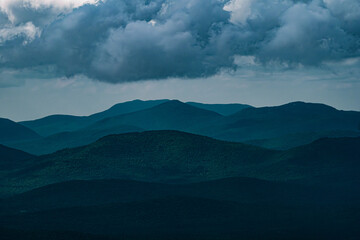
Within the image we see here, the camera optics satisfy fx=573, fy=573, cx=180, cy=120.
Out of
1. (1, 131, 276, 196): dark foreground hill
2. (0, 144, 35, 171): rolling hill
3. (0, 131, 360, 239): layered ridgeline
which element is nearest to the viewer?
(0, 131, 360, 239): layered ridgeline

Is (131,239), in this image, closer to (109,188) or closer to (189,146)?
(109,188)

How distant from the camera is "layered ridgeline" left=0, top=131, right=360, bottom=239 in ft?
232

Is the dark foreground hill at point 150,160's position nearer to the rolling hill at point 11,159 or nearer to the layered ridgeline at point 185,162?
the layered ridgeline at point 185,162

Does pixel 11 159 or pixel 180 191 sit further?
pixel 11 159

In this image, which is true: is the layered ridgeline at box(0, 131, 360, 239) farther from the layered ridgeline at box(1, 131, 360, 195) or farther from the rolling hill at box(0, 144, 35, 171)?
the rolling hill at box(0, 144, 35, 171)

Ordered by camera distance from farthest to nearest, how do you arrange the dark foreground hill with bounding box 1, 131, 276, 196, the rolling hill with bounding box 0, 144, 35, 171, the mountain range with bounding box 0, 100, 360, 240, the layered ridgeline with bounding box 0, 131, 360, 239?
the rolling hill with bounding box 0, 144, 35, 171, the dark foreground hill with bounding box 1, 131, 276, 196, the layered ridgeline with bounding box 0, 131, 360, 239, the mountain range with bounding box 0, 100, 360, 240

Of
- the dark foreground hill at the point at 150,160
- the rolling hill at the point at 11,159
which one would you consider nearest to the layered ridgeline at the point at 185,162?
the dark foreground hill at the point at 150,160

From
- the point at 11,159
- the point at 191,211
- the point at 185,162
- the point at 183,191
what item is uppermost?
the point at 11,159

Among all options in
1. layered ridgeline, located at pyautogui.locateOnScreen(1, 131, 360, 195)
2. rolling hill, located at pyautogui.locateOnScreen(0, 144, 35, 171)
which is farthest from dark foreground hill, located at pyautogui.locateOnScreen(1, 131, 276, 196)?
rolling hill, located at pyautogui.locateOnScreen(0, 144, 35, 171)

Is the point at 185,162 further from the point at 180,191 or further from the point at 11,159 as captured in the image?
the point at 11,159

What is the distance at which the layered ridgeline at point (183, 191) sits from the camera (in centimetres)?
7075

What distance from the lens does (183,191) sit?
9719cm

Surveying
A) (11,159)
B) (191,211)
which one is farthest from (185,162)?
(191,211)

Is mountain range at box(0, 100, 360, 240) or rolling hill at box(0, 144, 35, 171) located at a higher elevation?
rolling hill at box(0, 144, 35, 171)
